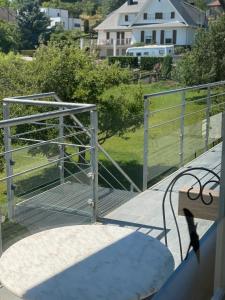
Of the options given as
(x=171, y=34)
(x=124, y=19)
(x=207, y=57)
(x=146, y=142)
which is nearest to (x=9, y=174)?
(x=146, y=142)

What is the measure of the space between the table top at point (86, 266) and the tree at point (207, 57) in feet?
48.9

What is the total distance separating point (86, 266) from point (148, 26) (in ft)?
129

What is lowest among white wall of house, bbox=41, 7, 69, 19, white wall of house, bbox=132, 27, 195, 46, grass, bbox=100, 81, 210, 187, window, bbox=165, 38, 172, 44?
grass, bbox=100, 81, 210, 187

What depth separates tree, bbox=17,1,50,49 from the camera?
41531 mm

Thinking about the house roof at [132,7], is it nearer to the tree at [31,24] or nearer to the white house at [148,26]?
the white house at [148,26]

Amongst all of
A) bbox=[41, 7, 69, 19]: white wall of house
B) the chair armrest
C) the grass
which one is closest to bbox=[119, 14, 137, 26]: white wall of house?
bbox=[41, 7, 69, 19]: white wall of house

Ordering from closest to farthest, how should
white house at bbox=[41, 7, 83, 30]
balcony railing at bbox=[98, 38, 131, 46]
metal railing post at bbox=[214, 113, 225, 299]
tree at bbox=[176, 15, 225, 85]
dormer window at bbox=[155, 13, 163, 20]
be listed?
1. metal railing post at bbox=[214, 113, 225, 299]
2. tree at bbox=[176, 15, 225, 85]
3. dormer window at bbox=[155, 13, 163, 20]
4. balcony railing at bbox=[98, 38, 131, 46]
5. white house at bbox=[41, 7, 83, 30]

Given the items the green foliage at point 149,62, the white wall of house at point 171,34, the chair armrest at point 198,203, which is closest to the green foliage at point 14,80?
the chair armrest at point 198,203

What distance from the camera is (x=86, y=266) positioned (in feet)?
5.49

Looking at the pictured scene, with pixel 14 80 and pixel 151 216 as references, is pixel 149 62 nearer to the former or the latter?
pixel 14 80

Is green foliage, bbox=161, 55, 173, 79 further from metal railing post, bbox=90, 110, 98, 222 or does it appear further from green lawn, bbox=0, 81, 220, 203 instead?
metal railing post, bbox=90, 110, 98, 222

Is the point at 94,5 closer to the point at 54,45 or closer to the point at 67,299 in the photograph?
the point at 54,45

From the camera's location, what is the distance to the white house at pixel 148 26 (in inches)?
1471

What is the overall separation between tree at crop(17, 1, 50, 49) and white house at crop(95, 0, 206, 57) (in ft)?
18.5
